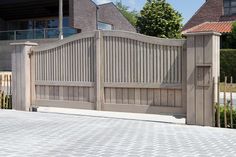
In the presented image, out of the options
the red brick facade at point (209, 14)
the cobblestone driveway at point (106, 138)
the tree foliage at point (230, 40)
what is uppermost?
the red brick facade at point (209, 14)

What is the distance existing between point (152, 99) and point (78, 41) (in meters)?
2.77

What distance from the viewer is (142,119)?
10.7m

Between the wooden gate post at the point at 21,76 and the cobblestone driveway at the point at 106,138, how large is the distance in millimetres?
1651

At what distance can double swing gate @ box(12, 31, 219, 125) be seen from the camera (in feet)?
31.8

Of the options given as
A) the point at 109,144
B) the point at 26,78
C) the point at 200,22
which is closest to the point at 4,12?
the point at 200,22

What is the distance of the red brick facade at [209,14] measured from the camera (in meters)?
38.2

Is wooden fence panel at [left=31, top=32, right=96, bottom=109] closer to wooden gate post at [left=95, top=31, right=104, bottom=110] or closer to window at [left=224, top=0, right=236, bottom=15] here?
wooden gate post at [left=95, top=31, right=104, bottom=110]

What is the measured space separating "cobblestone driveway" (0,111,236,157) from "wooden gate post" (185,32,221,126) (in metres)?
0.40

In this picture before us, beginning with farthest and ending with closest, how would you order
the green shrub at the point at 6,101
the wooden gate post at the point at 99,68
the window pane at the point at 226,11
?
the window pane at the point at 226,11, the green shrub at the point at 6,101, the wooden gate post at the point at 99,68

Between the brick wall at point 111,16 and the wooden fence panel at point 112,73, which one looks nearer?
the wooden fence panel at point 112,73

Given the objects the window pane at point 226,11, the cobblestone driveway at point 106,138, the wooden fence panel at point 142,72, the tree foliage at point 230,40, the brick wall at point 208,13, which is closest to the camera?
the cobblestone driveway at point 106,138

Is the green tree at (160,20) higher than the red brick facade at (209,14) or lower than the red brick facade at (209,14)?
lower

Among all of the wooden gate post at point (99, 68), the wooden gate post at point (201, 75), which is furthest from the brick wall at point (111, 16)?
the wooden gate post at point (201, 75)

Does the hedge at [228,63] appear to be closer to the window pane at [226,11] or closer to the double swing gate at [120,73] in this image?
the window pane at [226,11]
